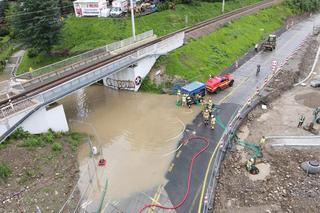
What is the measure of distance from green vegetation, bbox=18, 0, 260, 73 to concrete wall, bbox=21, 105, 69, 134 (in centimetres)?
2078

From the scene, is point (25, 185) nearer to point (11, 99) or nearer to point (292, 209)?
point (11, 99)

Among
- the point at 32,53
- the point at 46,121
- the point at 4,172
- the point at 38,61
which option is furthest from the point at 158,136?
the point at 32,53

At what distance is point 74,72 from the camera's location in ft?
99.3

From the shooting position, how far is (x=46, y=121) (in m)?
24.9

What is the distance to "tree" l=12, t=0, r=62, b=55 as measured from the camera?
41344mm

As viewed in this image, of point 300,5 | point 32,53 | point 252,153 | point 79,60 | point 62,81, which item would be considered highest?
point 79,60

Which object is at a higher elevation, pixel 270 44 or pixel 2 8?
pixel 2 8

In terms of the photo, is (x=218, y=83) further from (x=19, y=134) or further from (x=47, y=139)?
(x=19, y=134)

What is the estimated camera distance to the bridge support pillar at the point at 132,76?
34.0 meters

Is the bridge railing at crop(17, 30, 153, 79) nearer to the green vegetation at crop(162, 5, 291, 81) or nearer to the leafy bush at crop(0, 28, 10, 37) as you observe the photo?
the green vegetation at crop(162, 5, 291, 81)

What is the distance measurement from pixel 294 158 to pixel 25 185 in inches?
748

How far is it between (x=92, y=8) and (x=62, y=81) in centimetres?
2883

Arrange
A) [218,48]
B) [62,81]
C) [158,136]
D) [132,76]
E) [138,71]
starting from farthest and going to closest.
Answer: [218,48]
[138,71]
[132,76]
[62,81]
[158,136]

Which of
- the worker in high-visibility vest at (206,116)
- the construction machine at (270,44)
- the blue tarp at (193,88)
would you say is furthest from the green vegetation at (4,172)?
the construction machine at (270,44)
